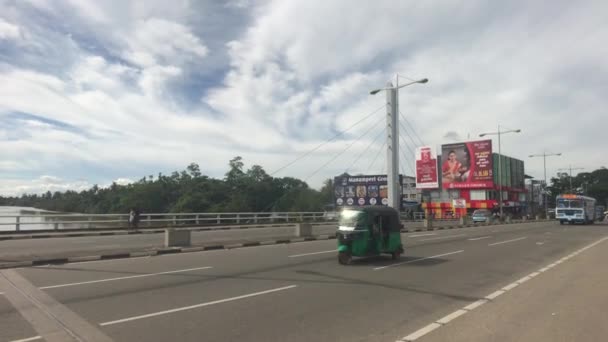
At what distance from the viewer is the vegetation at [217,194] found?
3406 inches

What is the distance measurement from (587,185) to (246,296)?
146m

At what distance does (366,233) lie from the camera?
45.3ft

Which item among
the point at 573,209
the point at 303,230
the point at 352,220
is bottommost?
the point at 303,230

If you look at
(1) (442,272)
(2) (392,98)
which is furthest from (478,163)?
(1) (442,272)

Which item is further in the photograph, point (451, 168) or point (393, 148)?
point (451, 168)

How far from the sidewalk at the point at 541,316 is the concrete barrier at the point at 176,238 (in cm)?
1346

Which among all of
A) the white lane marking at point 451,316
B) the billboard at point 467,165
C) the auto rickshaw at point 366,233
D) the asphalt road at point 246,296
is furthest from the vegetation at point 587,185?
the white lane marking at point 451,316

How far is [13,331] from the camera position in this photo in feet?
19.8

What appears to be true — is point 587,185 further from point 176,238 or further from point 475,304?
point 475,304

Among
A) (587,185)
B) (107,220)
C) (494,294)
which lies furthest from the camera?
(587,185)

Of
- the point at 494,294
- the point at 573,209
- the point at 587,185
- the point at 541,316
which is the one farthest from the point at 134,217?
the point at 587,185

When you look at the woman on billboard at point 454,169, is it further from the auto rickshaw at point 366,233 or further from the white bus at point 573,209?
the auto rickshaw at point 366,233

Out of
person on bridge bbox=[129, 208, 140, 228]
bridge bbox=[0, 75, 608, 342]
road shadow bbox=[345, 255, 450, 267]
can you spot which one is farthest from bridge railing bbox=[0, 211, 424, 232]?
road shadow bbox=[345, 255, 450, 267]

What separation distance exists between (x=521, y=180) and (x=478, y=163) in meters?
25.0
